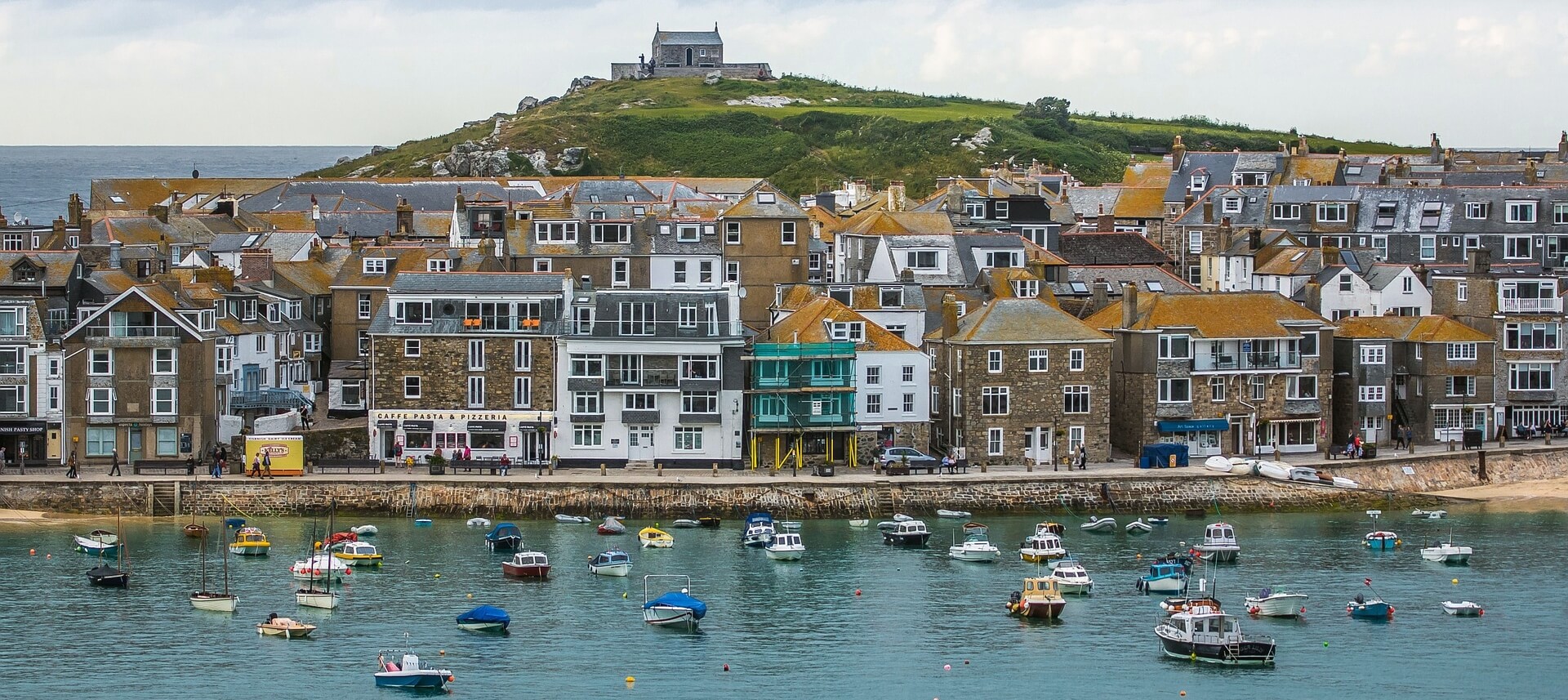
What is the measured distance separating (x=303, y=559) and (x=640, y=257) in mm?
27001

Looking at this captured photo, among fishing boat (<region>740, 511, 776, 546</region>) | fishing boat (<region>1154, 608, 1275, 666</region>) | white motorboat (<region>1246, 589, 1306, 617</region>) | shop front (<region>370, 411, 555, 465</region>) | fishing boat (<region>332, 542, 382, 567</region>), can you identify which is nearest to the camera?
fishing boat (<region>1154, 608, 1275, 666</region>)

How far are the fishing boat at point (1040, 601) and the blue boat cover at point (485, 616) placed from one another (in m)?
13.9

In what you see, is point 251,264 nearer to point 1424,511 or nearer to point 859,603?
point 859,603

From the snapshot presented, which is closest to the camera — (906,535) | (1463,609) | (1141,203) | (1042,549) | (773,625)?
(773,625)

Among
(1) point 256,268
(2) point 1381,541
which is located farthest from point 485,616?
(1) point 256,268

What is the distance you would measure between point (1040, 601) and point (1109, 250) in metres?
44.9

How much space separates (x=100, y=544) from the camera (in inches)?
2714

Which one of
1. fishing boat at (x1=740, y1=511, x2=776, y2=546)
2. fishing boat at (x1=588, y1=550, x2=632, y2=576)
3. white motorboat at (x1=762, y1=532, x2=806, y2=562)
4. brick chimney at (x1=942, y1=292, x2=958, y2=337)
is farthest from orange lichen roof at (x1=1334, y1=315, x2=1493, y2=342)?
fishing boat at (x1=588, y1=550, x2=632, y2=576)

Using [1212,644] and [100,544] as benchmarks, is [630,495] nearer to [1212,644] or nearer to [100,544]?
[100,544]

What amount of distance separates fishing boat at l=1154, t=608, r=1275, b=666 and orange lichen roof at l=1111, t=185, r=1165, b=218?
226ft

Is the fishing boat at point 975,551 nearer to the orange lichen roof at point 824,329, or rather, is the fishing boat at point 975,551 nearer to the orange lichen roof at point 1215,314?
the orange lichen roof at point 824,329

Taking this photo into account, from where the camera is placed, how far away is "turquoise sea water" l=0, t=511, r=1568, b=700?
2160 inches

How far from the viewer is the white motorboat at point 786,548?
228ft

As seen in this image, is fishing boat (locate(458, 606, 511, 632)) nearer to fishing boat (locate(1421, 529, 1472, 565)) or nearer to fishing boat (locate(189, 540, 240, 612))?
fishing boat (locate(189, 540, 240, 612))
